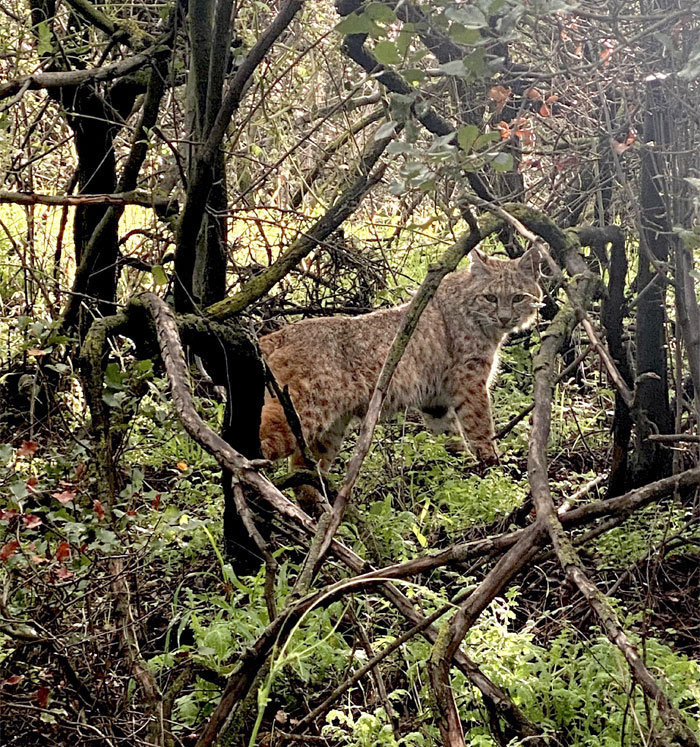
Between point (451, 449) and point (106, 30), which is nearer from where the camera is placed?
point (106, 30)

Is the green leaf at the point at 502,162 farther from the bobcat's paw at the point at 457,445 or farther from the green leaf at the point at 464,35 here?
the bobcat's paw at the point at 457,445

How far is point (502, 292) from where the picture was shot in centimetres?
652

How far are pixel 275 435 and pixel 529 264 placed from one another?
2095 mm

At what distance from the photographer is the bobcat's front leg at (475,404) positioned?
623 cm

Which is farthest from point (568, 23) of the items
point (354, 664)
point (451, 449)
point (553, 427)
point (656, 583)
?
point (451, 449)

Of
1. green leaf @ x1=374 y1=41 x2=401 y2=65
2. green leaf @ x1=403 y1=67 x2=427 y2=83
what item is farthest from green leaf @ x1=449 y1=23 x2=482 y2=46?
green leaf @ x1=403 y1=67 x2=427 y2=83

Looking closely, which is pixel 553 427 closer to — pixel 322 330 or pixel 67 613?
pixel 322 330

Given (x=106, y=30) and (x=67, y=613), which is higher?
(x=106, y=30)

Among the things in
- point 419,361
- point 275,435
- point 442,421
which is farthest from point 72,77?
point 442,421

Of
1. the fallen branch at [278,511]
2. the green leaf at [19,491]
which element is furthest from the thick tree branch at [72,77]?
the green leaf at [19,491]

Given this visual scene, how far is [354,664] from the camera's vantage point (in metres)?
3.38

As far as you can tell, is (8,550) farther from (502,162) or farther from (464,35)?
(464,35)

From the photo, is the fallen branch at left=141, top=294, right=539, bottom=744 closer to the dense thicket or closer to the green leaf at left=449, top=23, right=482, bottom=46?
the dense thicket

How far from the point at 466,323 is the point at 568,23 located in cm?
344
